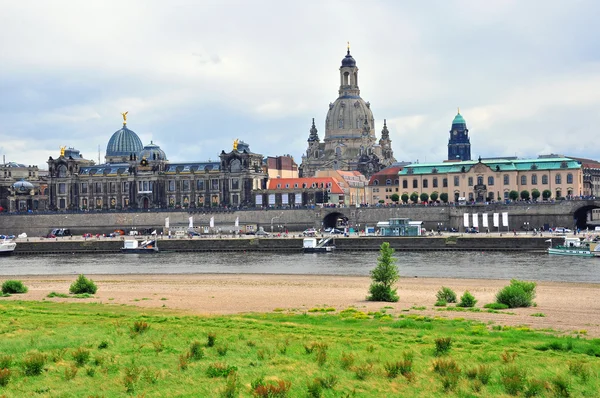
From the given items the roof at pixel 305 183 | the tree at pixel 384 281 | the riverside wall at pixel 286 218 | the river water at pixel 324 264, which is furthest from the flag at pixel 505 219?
the tree at pixel 384 281

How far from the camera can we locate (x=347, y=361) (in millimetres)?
22625

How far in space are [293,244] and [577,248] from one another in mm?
35469

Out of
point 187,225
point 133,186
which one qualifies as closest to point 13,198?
point 133,186

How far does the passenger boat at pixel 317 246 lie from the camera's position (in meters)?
101

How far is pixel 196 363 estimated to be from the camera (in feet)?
76.2

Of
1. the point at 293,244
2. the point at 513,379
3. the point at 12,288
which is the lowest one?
the point at 513,379

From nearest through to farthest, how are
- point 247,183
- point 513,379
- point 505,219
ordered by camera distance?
point 513,379
point 505,219
point 247,183

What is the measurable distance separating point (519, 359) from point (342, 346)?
16.6 ft

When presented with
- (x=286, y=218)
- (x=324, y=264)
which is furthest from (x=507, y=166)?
(x=324, y=264)

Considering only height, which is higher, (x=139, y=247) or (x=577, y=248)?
(x=139, y=247)

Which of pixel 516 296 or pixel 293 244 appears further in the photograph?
pixel 293 244

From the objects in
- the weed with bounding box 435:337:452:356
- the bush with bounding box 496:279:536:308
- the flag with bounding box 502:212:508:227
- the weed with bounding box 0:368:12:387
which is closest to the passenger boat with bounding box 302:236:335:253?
the flag with bounding box 502:212:508:227

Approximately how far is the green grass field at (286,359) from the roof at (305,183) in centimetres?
11818

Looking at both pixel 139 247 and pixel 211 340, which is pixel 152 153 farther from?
pixel 211 340
